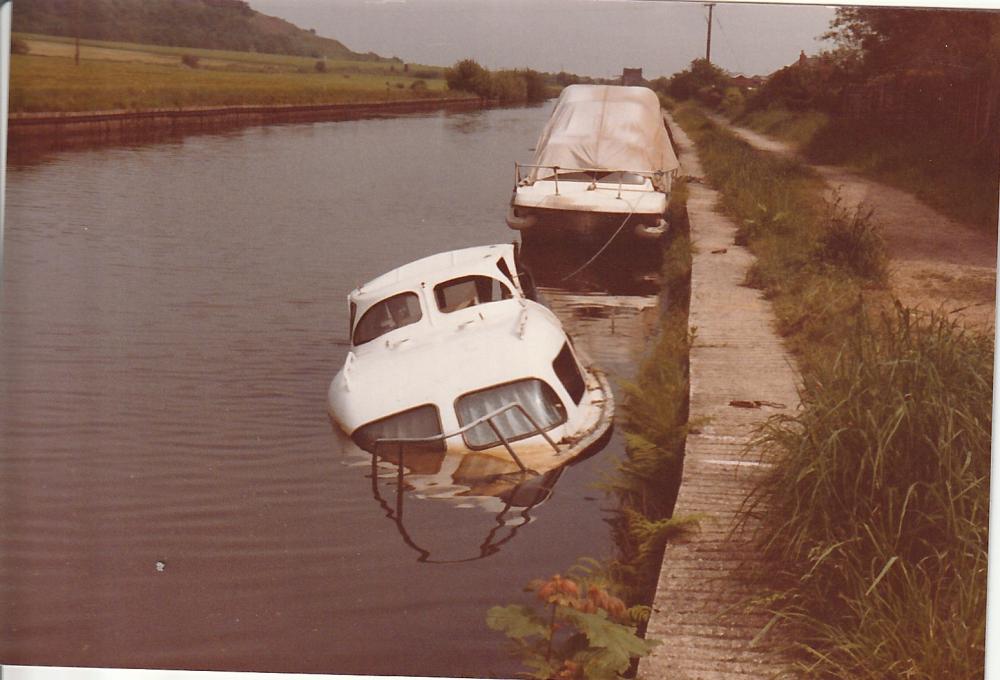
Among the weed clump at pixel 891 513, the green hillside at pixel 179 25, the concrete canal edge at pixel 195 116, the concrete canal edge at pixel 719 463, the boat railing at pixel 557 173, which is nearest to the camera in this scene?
the weed clump at pixel 891 513

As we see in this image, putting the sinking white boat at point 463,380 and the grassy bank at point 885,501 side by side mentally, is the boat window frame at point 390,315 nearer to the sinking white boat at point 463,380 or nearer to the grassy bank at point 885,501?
the sinking white boat at point 463,380

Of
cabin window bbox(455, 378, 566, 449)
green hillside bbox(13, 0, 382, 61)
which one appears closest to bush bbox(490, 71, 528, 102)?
green hillside bbox(13, 0, 382, 61)

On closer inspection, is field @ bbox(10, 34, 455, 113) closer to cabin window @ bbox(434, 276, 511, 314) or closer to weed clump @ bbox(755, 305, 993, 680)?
cabin window @ bbox(434, 276, 511, 314)

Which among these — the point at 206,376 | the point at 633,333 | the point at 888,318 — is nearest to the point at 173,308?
the point at 206,376

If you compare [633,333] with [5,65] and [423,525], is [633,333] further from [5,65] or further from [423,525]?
[5,65]

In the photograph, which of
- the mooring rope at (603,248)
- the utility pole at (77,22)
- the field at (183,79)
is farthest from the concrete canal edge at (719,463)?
the utility pole at (77,22)

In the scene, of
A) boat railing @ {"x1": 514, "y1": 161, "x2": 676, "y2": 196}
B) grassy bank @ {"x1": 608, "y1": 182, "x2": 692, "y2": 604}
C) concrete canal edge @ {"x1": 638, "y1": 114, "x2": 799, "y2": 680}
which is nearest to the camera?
concrete canal edge @ {"x1": 638, "y1": 114, "x2": 799, "y2": 680}
